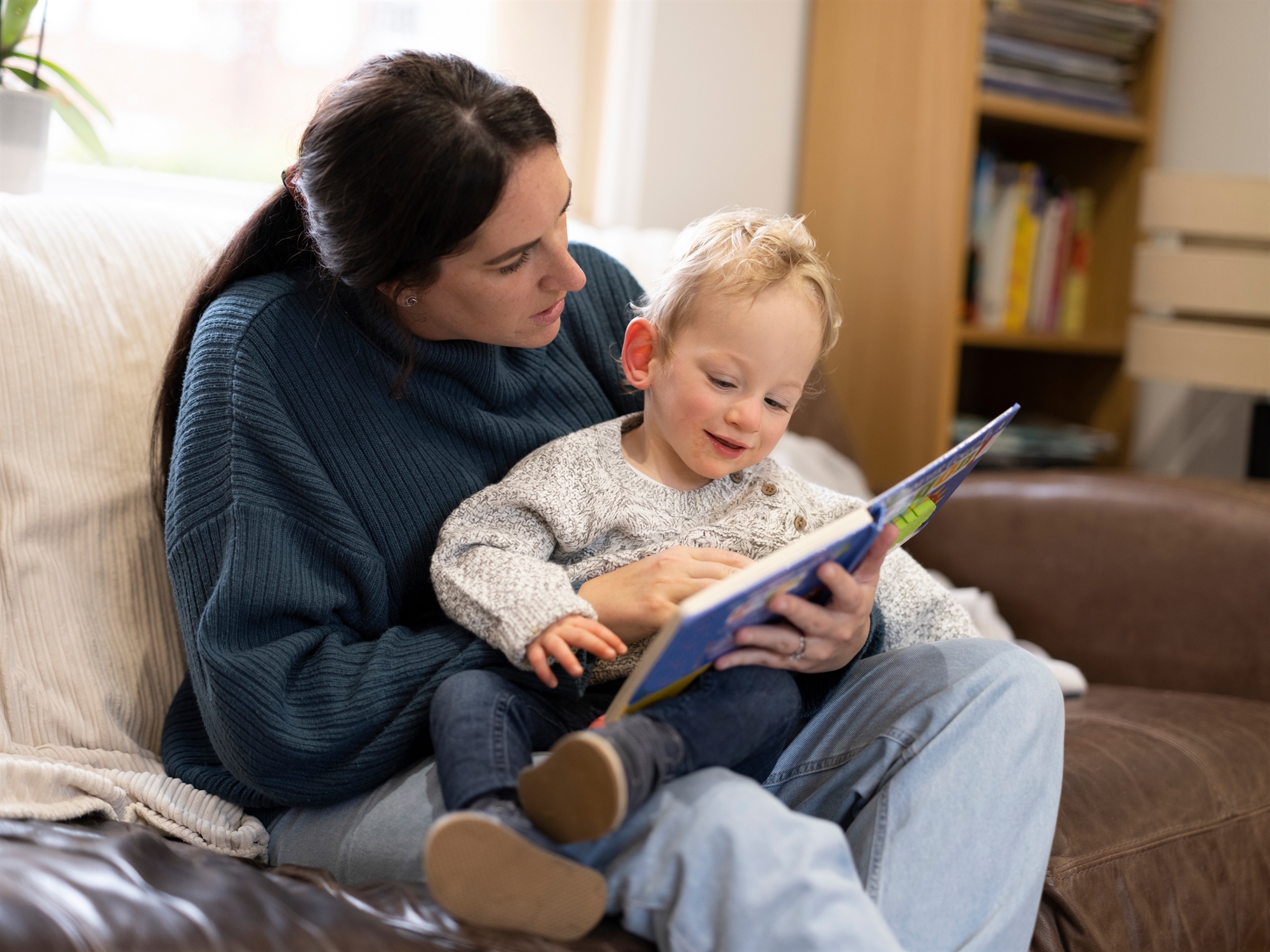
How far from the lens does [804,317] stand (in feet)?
3.31

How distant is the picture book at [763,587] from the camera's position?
727mm

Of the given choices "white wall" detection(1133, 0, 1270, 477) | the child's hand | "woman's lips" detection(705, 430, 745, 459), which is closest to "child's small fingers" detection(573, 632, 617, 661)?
the child's hand

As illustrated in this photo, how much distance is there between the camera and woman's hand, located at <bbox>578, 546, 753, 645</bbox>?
910 mm

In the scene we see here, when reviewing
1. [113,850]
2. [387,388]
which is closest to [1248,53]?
[387,388]

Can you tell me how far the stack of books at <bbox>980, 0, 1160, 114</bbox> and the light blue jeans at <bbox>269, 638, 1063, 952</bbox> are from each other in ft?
4.67

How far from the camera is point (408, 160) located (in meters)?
0.93

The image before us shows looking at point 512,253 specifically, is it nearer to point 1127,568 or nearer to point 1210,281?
point 1127,568

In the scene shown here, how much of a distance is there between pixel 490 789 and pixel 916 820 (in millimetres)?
330

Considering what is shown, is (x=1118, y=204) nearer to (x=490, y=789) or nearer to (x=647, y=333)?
(x=647, y=333)

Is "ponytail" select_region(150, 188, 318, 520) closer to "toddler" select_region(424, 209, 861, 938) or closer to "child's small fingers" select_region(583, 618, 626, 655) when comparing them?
"toddler" select_region(424, 209, 861, 938)

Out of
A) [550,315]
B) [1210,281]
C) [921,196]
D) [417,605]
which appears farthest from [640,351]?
[1210,281]

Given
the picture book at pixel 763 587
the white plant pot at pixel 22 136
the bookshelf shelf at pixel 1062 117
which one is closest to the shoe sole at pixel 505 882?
the picture book at pixel 763 587

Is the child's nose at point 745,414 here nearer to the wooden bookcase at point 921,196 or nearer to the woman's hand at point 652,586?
the woman's hand at point 652,586

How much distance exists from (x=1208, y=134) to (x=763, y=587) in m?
2.08
